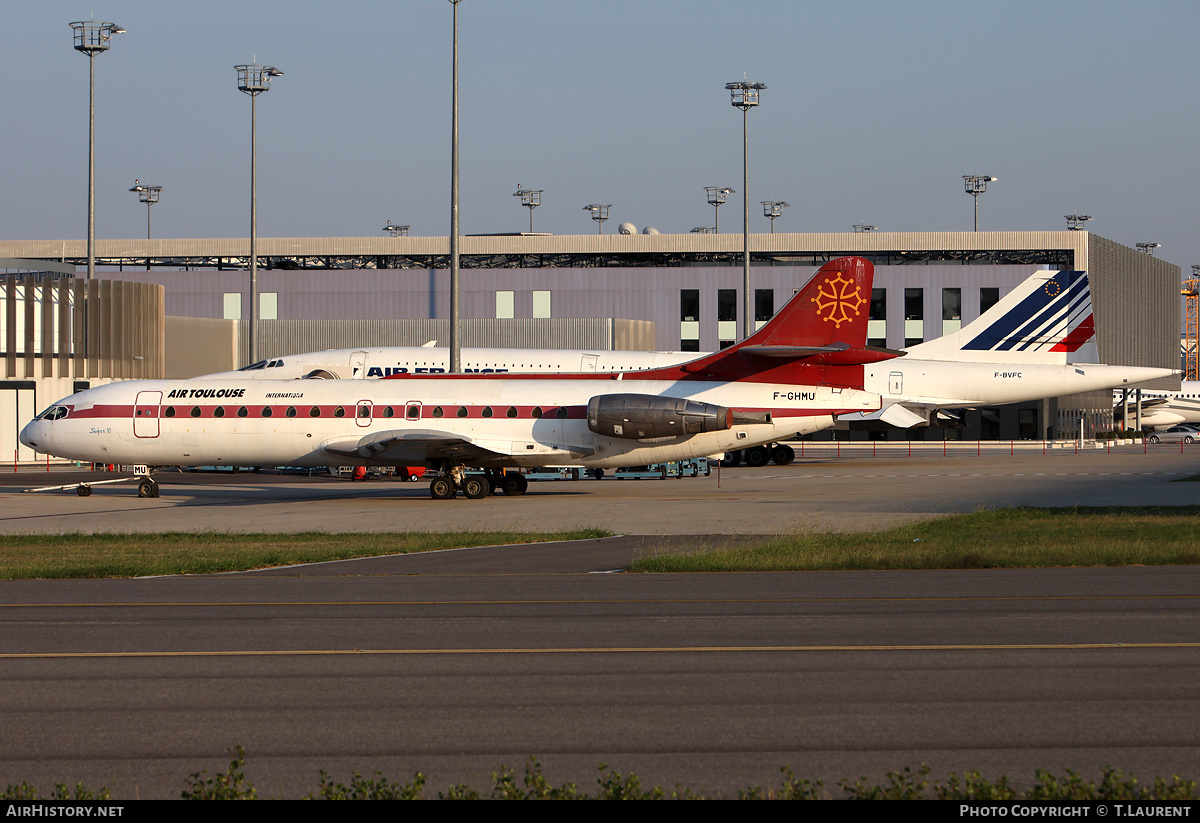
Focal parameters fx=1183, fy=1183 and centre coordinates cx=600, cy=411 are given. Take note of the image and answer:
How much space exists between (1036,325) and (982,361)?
2789 millimetres

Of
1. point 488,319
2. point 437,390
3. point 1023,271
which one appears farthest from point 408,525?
point 1023,271

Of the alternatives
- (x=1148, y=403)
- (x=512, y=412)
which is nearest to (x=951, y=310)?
(x=1148, y=403)

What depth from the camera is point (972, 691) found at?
909 cm

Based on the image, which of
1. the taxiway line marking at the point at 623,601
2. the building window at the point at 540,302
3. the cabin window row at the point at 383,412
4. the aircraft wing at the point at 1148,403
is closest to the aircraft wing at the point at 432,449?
the cabin window row at the point at 383,412

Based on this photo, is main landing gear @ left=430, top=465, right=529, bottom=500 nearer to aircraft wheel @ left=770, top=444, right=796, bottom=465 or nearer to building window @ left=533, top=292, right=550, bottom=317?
aircraft wheel @ left=770, top=444, right=796, bottom=465

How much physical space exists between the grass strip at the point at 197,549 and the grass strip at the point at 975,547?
187 inches

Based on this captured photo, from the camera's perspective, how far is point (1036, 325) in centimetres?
5209

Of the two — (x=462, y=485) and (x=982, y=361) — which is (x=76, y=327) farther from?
(x=982, y=361)

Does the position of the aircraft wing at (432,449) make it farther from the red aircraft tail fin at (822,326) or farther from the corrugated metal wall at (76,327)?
the corrugated metal wall at (76,327)

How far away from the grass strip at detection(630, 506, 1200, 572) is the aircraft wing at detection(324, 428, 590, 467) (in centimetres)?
1223

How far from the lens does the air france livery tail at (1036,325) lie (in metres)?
51.6

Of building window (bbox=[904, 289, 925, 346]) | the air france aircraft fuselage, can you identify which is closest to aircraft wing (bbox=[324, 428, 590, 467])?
the air france aircraft fuselage

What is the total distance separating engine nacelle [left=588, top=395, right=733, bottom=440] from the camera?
30.9 m

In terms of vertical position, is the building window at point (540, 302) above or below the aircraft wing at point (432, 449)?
above
